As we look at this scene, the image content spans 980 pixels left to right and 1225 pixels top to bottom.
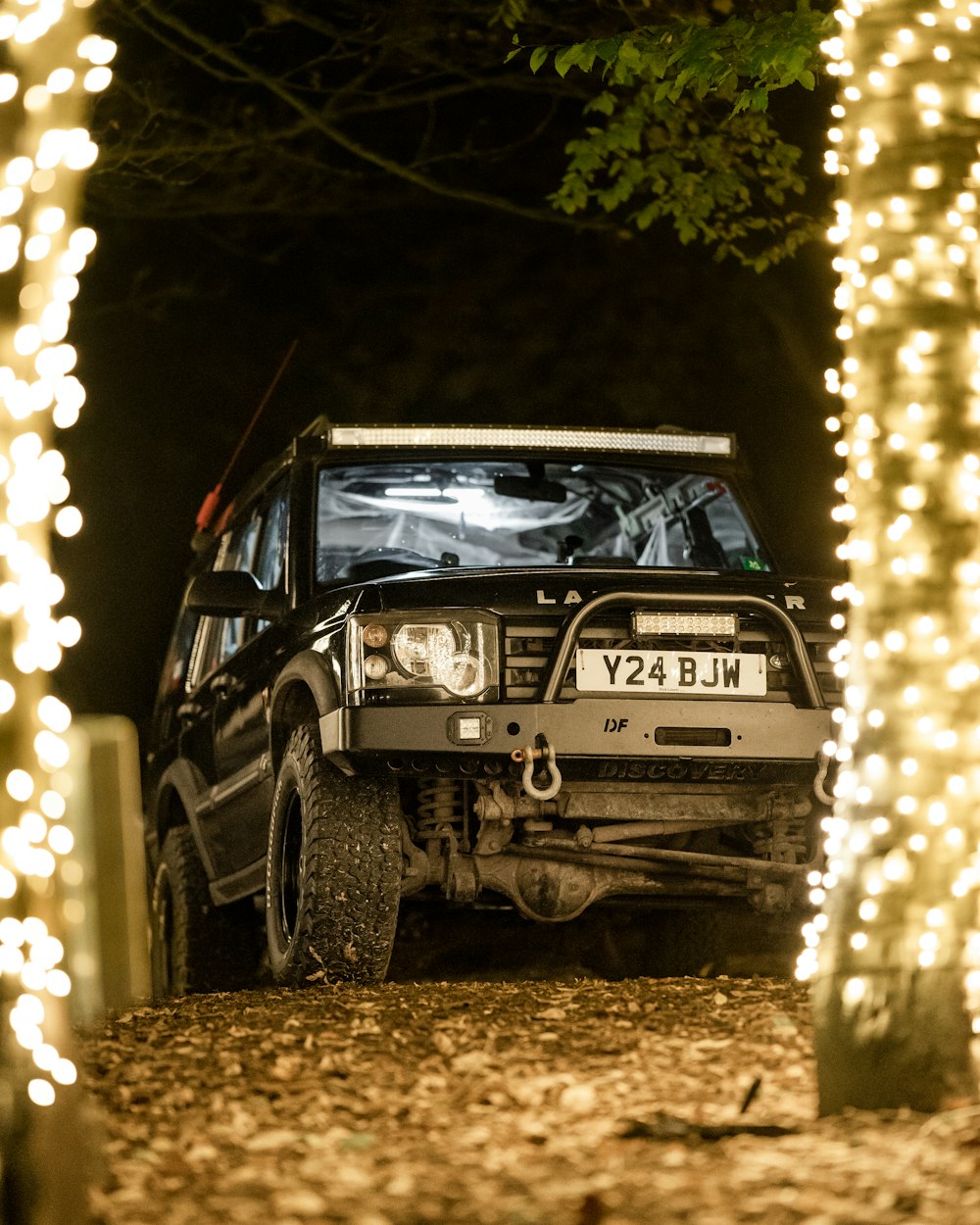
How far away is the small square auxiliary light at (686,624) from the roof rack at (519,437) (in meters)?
1.54

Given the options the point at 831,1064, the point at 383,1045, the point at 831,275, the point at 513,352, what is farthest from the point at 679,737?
the point at 513,352

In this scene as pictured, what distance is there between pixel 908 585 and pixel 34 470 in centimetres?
181

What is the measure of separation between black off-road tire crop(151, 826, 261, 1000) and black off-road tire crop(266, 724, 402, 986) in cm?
220

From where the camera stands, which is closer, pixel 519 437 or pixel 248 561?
pixel 519 437

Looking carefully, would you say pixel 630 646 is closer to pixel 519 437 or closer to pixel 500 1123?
pixel 519 437

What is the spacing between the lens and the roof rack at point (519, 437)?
705cm

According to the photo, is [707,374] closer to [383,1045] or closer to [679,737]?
[679,737]

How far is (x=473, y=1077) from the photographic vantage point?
4.24m

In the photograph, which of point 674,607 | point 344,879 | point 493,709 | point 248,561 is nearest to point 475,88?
point 248,561

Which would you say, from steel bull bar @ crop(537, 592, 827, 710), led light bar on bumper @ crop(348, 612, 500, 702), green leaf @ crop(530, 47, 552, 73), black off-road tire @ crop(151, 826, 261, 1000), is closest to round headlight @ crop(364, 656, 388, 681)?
led light bar on bumper @ crop(348, 612, 500, 702)

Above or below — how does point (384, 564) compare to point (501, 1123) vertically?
above

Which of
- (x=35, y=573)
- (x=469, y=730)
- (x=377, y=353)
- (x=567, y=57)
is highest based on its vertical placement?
(x=377, y=353)

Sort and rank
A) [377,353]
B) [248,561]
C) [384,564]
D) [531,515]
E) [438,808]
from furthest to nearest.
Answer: [377,353] → [248,561] → [531,515] → [384,564] → [438,808]

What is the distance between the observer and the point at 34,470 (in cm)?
326
